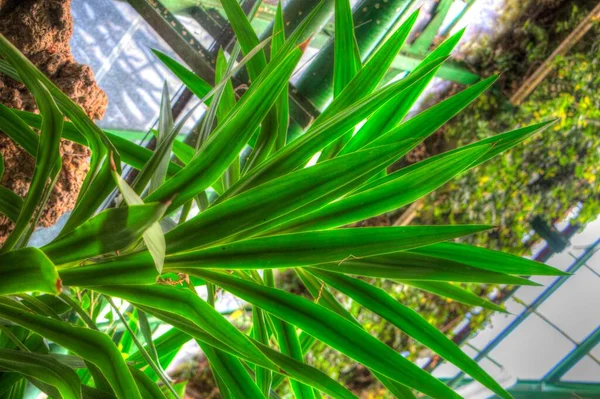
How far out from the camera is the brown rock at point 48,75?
1271mm

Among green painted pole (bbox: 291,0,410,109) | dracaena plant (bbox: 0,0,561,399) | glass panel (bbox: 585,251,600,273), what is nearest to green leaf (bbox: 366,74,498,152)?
dracaena plant (bbox: 0,0,561,399)

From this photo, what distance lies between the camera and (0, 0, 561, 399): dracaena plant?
0.71m

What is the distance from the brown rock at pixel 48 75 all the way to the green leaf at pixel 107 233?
0.61m

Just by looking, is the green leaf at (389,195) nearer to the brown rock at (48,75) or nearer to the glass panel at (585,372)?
the brown rock at (48,75)

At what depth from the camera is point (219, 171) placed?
0.81 metres

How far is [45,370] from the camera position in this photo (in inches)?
28.4

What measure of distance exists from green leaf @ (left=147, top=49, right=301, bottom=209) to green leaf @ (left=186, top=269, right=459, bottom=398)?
0.48 feet

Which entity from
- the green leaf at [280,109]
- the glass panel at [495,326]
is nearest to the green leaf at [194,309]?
the green leaf at [280,109]

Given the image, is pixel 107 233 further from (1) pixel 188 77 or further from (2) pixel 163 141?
(1) pixel 188 77

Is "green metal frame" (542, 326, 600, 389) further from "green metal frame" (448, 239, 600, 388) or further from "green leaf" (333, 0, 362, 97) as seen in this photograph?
"green leaf" (333, 0, 362, 97)

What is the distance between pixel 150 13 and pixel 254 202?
137cm

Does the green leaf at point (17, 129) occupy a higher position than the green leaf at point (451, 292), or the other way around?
the green leaf at point (17, 129)

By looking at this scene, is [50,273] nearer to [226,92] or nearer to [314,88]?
[226,92]

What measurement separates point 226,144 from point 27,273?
0.33 m
